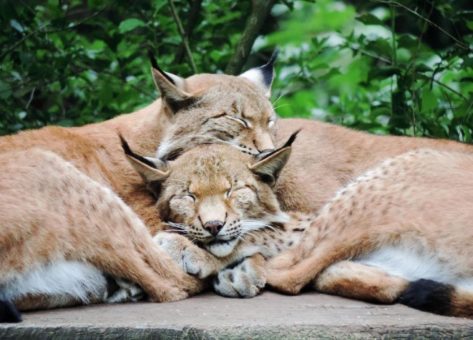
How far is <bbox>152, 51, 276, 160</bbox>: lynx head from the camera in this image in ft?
19.5

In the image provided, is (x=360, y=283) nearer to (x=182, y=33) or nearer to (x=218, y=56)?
(x=182, y=33)

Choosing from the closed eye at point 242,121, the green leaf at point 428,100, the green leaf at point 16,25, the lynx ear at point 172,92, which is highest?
the green leaf at point 16,25

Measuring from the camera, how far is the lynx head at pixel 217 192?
5125 millimetres

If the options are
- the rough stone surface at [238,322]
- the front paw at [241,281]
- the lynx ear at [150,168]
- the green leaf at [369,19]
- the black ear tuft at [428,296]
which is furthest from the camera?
the green leaf at [369,19]

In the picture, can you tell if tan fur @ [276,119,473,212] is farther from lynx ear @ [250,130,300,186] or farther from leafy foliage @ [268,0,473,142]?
leafy foliage @ [268,0,473,142]

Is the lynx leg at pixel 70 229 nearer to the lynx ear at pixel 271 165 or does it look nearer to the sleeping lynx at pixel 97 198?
the sleeping lynx at pixel 97 198

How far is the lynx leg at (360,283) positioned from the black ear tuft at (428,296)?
0.05 m

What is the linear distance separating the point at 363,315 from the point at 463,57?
3009 millimetres

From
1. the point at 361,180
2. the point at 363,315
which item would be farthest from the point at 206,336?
the point at 361,180

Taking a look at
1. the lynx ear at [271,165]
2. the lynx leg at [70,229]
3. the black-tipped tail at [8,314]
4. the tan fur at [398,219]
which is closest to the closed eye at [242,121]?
the lynx ear at [271,165]

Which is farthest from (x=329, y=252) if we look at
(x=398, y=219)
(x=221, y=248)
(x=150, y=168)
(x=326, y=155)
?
(x=326, y=155)

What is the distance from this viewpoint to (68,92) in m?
7.76

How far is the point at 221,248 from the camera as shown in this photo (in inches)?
201

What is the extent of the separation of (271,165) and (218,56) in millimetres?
2630
